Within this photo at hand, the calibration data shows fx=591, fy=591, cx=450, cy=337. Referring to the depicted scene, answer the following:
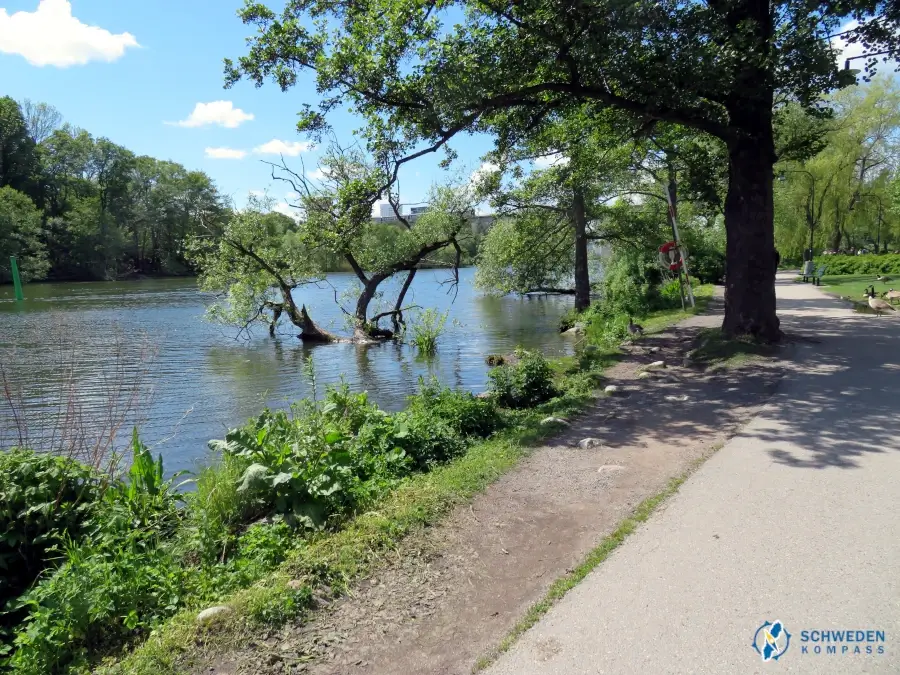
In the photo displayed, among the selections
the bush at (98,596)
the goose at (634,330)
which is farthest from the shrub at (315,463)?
the goose at (634,330)

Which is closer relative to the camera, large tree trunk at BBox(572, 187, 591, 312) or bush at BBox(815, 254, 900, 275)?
large tree trunk at BBox(572, 187, 591, 312)

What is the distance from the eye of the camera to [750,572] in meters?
3.63

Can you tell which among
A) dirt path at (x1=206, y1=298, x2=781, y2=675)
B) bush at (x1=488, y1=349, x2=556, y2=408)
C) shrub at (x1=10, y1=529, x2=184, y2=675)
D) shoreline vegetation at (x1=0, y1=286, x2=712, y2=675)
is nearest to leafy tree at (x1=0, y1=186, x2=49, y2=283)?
bush at (x1=488, y1=349, x2=556, y2=408)

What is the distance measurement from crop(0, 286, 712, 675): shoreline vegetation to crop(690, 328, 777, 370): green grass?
4463mm

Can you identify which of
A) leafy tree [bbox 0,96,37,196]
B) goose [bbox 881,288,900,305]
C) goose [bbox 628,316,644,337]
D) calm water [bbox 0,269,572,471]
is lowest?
calm water [bbox 0,269,572,471]

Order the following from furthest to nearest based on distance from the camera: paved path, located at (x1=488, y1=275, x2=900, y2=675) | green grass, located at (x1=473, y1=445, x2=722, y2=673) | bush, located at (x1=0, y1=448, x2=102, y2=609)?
1. bush, located at (x1=0, y1=448, x2=102, y2=609)
2. green grass, located at (x1=473, y1=445, x2=722, y2=673)
3. paved path, located at (x1=488, y1=275, x2=900, y2=675)

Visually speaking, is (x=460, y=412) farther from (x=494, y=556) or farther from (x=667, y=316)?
(x=667, y=316)

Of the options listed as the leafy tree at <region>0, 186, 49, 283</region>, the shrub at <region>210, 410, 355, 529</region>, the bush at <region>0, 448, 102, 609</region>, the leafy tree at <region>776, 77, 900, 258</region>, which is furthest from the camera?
the leafy tree at <region>0, 186, 49, 283</region>

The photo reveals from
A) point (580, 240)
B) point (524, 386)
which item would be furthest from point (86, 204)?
point (524, 386)

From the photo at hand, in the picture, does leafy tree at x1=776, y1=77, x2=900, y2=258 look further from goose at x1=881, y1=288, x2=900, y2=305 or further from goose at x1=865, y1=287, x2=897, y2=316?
goose at x1=865, y1=287, x2=897, y2=316

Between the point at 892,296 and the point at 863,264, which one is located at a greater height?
the point at 863,264

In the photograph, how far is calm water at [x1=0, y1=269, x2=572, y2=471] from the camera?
10.7 metres

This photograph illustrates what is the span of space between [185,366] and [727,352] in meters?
15.5

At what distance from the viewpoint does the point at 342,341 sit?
24.0 m
